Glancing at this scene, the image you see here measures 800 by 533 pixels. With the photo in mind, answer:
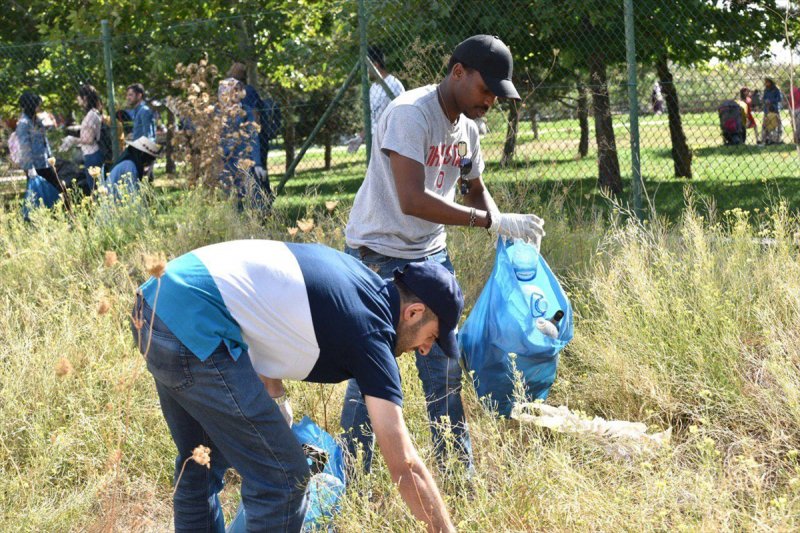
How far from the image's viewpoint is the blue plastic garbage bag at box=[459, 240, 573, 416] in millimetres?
3961

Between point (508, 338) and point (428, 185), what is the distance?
76cm

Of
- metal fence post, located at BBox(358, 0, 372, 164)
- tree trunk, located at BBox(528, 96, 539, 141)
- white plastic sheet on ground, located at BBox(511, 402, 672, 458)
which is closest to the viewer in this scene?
white plastic sheet on ground, located at BBox(511, 402, 672, 458)

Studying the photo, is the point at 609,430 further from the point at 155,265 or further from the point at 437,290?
the point at 155,265

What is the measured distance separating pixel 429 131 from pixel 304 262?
3.58ft

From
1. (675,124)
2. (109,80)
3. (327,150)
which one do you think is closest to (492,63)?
(109,80)

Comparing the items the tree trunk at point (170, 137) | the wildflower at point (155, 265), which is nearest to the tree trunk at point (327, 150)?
the tree trunk at point (170, 137)

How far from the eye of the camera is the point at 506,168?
22.2 ft

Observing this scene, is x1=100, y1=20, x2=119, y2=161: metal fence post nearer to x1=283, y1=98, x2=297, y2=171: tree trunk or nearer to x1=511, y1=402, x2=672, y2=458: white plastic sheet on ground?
x1=511, y1=402, x2=672, y2=458: white plastic sheet on ground

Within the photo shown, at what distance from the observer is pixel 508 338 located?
3957 mm

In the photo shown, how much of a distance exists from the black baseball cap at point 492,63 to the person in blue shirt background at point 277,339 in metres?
1.05

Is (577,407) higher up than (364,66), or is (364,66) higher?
(364,66)

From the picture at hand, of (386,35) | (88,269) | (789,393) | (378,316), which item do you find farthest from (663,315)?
(386,35)

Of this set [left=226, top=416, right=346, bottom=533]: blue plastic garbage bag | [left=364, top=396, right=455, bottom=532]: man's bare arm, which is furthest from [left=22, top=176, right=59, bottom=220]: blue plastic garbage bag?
[left=364, top=396, right=455, bottom=532]: man's bare arm

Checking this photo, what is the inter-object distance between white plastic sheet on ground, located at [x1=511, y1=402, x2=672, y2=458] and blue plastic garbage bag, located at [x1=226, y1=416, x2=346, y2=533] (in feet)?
2.15
